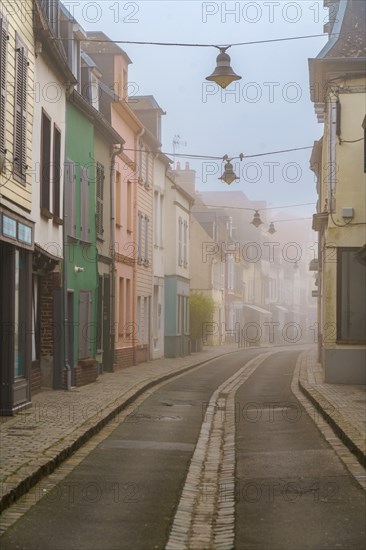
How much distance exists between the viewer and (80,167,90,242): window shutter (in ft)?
77.8

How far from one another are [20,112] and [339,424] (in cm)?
714

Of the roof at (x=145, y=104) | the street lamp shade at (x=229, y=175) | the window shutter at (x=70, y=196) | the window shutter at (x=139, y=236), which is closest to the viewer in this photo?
the window shutter at (x=70, y=196)

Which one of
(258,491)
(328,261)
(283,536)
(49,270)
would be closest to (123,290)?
(328,261)

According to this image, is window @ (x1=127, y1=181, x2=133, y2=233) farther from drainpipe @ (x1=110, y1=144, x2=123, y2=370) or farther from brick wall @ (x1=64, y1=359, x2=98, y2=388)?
brick wall @ (x1=64, y1=359, x2=98, y2=388)

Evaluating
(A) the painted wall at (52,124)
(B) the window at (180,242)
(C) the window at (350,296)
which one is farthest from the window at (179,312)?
(A) the painted wall at (52,124)

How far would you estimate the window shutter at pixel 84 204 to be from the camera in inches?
934

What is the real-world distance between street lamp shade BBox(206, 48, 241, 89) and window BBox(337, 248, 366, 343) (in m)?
9.39

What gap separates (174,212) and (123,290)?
10.8 metres

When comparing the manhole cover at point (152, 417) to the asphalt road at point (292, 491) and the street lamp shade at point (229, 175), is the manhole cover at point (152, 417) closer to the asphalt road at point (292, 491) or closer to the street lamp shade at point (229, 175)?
the asphalt road at point (292, 491)

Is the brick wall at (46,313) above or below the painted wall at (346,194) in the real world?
below

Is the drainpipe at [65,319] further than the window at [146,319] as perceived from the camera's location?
No

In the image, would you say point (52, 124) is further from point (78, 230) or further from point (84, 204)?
point (84, 204)

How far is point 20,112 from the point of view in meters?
16.3

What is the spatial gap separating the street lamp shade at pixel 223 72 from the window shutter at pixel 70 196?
5.92 metres
